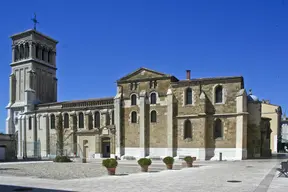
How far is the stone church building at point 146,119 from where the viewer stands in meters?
36.7

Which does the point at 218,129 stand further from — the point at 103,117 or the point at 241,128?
the point at 103,117

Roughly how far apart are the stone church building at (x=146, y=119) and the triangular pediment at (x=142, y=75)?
0.14m

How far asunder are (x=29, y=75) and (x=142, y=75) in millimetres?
22436

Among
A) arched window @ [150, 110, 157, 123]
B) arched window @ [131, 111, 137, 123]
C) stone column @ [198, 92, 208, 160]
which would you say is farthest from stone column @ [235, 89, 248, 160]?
arched window @ [131, 111, 137, 123]

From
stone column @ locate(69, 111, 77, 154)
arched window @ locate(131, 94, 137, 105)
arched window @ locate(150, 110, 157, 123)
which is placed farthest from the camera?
stone column @ locate(69, 111, 77, 154)

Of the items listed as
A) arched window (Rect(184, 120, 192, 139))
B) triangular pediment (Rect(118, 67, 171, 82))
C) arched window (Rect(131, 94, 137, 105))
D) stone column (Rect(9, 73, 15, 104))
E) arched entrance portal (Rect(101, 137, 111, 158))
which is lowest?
arched entrance portal (Rect(101, 137, 111, 158))

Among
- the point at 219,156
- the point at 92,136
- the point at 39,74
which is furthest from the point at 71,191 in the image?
the point at 39,74

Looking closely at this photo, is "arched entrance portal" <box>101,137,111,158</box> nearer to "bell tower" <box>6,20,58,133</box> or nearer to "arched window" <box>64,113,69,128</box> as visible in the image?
"arched window" <box>64,113,69,128</box>

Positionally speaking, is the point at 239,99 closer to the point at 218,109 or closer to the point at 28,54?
the point at 218,109

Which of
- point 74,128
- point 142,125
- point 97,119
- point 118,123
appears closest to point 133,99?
point 118,123

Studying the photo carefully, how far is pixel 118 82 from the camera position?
43.6 meters

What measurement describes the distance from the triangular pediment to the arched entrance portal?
29.7 ft

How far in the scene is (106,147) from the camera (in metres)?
44.2

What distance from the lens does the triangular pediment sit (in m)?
41.0
